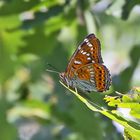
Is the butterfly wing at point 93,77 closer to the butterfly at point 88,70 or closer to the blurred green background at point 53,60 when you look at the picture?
the butterfly at point 88,70

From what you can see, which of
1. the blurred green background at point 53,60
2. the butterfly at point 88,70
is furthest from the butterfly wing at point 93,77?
the blurred green background at point 53,60

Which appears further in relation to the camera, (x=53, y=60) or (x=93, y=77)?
(x=53, y=60)

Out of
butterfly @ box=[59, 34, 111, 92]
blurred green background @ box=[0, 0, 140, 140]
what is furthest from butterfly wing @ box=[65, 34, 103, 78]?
blurred green background @ box=[0, 0, 140, 140]

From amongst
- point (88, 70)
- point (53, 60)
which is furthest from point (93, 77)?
point (53, 60)

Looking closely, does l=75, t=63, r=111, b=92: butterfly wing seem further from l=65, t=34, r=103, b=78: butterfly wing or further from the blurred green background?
the blurred green background

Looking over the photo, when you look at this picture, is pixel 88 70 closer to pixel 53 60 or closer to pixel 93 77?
pixel 93 77

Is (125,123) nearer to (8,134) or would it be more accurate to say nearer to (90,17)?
(90,17)
